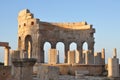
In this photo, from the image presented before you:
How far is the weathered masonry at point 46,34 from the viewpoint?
1404 inches

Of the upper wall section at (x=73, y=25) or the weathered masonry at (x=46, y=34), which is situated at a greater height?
the upper wall section at (x=73, y=25)

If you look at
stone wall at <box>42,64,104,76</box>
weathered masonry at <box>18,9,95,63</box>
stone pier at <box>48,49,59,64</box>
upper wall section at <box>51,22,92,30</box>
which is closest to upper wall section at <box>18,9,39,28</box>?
weathered masonry at <box>18,9,95,63</box>

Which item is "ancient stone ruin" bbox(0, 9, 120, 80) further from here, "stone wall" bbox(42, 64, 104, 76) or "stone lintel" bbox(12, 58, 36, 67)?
"stone lintel" bbox(12, 58, 36, 67)

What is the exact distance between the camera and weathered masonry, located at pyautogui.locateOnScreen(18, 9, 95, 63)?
35656 millimetres

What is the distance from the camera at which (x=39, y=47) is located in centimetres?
3572

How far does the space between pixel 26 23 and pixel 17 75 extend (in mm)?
26382

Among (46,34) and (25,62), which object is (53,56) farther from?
(25,62)

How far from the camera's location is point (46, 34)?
1460 inches

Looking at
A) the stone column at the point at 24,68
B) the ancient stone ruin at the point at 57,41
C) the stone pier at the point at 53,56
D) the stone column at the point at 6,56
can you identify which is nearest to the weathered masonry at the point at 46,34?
the ancient stone ruin at the point at 57,41

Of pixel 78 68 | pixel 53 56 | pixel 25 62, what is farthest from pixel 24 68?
pixel 53 56

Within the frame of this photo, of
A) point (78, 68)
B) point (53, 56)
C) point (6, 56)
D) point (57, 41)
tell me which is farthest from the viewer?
point (57, 41)

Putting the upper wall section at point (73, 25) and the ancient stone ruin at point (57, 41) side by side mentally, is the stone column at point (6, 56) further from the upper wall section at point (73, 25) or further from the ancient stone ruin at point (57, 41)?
the upper wall section at point (73, 25)

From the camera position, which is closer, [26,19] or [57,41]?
[26,19]

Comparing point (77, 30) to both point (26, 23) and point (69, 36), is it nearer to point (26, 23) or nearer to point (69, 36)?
point (69, 36)
